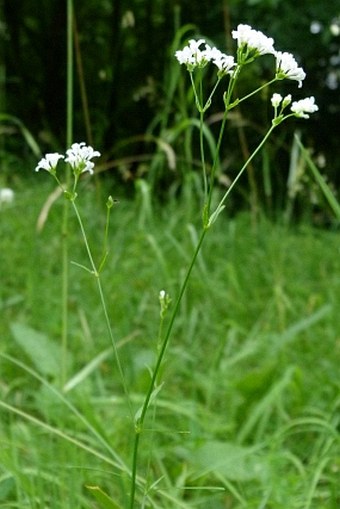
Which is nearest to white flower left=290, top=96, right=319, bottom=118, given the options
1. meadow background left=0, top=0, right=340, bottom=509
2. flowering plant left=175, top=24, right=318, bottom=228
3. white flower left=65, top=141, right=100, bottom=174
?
flowering plant left=175, top=24, right=318, bottom=228

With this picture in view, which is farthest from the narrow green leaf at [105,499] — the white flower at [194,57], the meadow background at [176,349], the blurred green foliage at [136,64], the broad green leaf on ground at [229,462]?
the blurred green foliage at [136,64]

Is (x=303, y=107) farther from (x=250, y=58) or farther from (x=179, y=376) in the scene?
(x=179, y=376)

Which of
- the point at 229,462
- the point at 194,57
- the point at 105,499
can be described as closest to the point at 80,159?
the point at 194,57

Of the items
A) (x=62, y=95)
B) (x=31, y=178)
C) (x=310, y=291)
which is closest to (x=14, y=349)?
(x=310, y=291)

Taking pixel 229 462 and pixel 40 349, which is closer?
pixel 229 462

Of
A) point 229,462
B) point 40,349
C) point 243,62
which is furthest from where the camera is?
point 40,349

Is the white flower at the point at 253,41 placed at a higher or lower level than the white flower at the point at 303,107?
higher

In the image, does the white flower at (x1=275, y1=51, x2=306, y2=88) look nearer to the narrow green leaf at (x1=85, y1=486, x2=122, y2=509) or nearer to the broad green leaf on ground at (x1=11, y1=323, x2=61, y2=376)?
the narrow green leaf at (x1=85, y1=486, x2=122, y2=509)

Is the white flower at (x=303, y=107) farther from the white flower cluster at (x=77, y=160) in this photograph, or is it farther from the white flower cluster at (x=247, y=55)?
the white flower cluster at (x=77, y=160)

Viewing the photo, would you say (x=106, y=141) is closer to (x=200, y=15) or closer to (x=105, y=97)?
(x=105, y=97)
